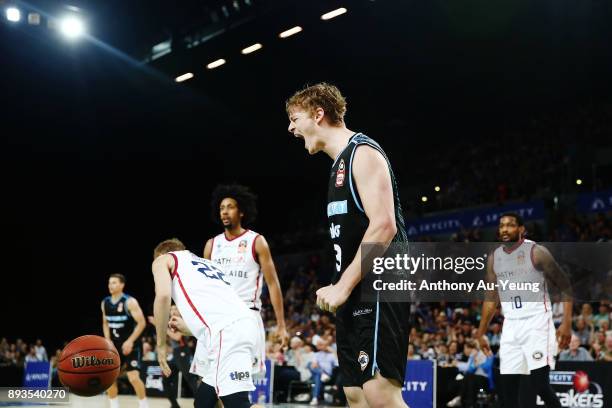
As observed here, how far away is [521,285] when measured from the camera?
7.18 meters

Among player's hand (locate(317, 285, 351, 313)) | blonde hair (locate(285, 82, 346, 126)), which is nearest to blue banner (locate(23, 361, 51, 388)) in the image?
blonde hair (locate(285, 82, 346, 126))

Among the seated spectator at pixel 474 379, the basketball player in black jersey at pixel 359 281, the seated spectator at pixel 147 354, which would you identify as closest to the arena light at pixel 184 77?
the seated spectator at pixel 147 354

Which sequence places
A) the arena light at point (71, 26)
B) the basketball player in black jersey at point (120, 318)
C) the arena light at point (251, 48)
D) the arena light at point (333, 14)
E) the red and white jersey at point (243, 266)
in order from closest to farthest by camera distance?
1. the red and white jersey at point (243, 266)
2. the basketball player in black jersey at point (120, 318)
3. the arena light at point (333, 14)
4. the arena light at point (71, 26)
5. the arena light at point (251, 48)

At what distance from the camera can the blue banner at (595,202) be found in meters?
18.3

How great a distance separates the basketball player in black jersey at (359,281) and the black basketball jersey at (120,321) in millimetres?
7837

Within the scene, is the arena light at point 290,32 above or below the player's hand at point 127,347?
above

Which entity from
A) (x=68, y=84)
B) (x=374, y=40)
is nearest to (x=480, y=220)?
(x=374, y=40)

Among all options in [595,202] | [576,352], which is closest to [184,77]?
[595,202]

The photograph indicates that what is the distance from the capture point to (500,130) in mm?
26422

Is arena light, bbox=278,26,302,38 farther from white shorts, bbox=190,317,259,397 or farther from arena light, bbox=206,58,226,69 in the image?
white shorts, bbox=190,317,259,397

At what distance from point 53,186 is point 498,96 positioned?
1492 cm

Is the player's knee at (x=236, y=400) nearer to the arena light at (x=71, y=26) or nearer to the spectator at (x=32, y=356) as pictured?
the arena light at (x=71, y=26)

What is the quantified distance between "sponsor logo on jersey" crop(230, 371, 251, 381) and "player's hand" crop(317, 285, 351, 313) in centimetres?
163

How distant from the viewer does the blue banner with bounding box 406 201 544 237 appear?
778 inches
